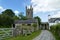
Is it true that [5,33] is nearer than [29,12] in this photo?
Yes

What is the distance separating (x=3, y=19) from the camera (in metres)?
50.9

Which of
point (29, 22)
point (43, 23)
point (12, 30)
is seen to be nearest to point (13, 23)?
point (29, 22)

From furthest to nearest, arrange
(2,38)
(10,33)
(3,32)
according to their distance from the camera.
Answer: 1. (10,33)
2. (3,32)
3. (2,38)

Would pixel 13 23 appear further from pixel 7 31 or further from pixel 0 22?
pixel 7 31

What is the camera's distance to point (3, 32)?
1758 cm

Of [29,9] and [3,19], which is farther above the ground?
[29,9]

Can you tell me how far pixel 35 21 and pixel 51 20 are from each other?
10.8 metres

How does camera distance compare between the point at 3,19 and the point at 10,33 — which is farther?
the point at 3,19

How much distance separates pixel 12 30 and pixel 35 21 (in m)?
43.7

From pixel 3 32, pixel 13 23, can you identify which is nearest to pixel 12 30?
pixel 3 32

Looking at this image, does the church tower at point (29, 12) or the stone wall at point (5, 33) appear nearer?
the stone wall at point (5, 33)

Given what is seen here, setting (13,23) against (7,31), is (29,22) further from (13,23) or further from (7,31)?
(7,31)

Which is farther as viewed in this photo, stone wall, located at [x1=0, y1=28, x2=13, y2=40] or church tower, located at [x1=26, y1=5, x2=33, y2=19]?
church tower, located at [x1=26, y1=5, x2=33, y2=19]

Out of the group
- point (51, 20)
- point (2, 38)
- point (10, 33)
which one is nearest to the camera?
point (2, 38)
